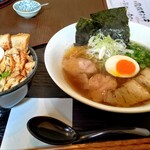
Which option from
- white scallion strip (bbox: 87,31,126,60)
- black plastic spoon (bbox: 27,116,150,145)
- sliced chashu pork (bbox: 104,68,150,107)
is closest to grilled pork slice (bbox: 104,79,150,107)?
sliced chashu pork (bbox: 104,68,150,107)

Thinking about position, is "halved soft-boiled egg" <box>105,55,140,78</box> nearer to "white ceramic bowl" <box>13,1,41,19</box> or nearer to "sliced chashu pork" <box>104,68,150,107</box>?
"sliced chashu pork" <box>104,68,150,107</box>

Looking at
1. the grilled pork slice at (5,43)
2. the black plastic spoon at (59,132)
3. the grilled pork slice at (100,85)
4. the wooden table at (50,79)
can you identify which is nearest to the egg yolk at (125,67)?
the grilled pork slice at (100,85)

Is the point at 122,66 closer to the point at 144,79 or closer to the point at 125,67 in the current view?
the point at 125,67

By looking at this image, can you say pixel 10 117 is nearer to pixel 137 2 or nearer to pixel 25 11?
pixel 25 11

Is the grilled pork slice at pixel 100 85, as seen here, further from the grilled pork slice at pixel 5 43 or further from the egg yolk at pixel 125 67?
the grilled pork slice at pixel 5 43

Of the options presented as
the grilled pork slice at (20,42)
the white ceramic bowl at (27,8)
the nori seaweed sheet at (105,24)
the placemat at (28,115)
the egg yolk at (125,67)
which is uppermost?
the grilled pork slice at (20,42)

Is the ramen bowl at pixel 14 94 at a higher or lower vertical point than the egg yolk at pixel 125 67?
higher

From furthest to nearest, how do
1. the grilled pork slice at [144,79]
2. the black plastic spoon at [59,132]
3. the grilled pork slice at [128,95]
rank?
the grilled pork slice at [144,79]
the grilled pork slice at [128,95]
the black plastic spoon at [59,132]

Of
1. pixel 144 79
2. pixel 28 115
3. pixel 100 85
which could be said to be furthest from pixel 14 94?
pixel 144 79
